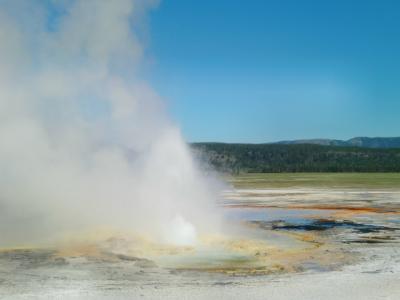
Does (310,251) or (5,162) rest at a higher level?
(5,162)

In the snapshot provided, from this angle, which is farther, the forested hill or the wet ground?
the forested hill

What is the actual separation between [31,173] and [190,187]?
16.6ft

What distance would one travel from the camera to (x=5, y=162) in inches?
747

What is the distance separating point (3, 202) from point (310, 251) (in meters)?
11.6

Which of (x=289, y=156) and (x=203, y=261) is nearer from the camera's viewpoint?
(x=203, y=261)

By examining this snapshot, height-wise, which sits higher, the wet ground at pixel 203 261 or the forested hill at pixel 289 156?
the forested hill at pixel 289 156

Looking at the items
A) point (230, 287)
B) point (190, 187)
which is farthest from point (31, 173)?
point (230, 287)

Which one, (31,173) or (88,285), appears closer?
(88,285)

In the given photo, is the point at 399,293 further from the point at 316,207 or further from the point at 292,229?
the point at 316,207

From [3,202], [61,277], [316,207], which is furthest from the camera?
[316,207]

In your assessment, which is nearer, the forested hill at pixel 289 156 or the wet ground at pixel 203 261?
the wet ground at pixel 203 261

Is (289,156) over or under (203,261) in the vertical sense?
over

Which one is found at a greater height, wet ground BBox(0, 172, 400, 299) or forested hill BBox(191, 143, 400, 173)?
forested hill BBox(191, 143, 400, 173)

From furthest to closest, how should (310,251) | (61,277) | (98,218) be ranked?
(98,218)
(310,251)
(61,277)
